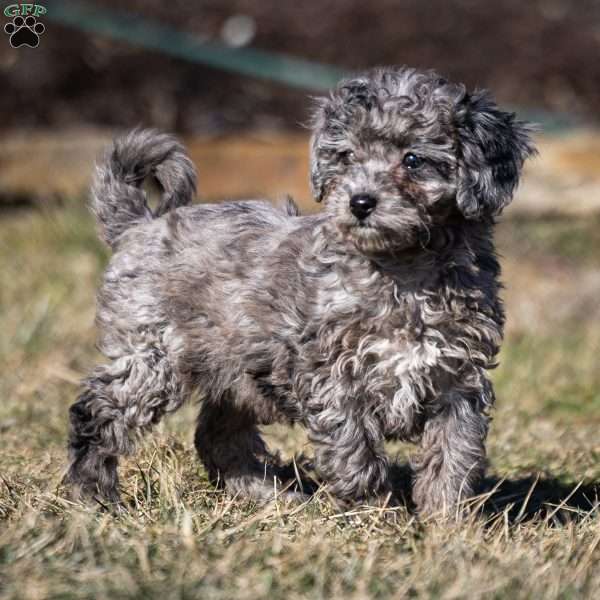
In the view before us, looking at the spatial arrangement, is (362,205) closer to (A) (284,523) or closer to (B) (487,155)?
(B) (487,155)

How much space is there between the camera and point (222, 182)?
12734 millimetres

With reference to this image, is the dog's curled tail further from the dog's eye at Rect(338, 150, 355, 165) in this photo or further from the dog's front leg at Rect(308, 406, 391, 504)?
the dog's front leg at Rect(308, 406, 391, 504)

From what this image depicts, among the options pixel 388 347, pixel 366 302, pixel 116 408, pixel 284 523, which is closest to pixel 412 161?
pixel 366 302

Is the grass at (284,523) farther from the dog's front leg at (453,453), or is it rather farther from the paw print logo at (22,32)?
the paw print logo at (22,32)

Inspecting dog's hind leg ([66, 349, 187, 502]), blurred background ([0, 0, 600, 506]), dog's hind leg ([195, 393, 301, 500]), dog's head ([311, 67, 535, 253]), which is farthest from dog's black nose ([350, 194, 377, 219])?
blurred background ([0, 0, 600, 506])

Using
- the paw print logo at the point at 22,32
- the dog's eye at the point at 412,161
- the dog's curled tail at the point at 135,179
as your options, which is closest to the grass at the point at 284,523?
the dog's curled tail at the point at 135,179

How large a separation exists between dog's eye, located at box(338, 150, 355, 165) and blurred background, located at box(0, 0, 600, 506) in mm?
3442

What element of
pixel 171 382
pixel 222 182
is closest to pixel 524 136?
pixel 171 382

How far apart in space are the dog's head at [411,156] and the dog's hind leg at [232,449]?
4.57 ft

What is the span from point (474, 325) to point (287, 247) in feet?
2.93

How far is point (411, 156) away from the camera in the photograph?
520cm

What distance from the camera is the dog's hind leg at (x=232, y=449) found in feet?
20.4

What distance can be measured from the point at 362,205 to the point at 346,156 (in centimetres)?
45

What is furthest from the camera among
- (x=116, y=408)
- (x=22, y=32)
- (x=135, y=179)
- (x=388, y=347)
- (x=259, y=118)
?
(x=259, y=118)
